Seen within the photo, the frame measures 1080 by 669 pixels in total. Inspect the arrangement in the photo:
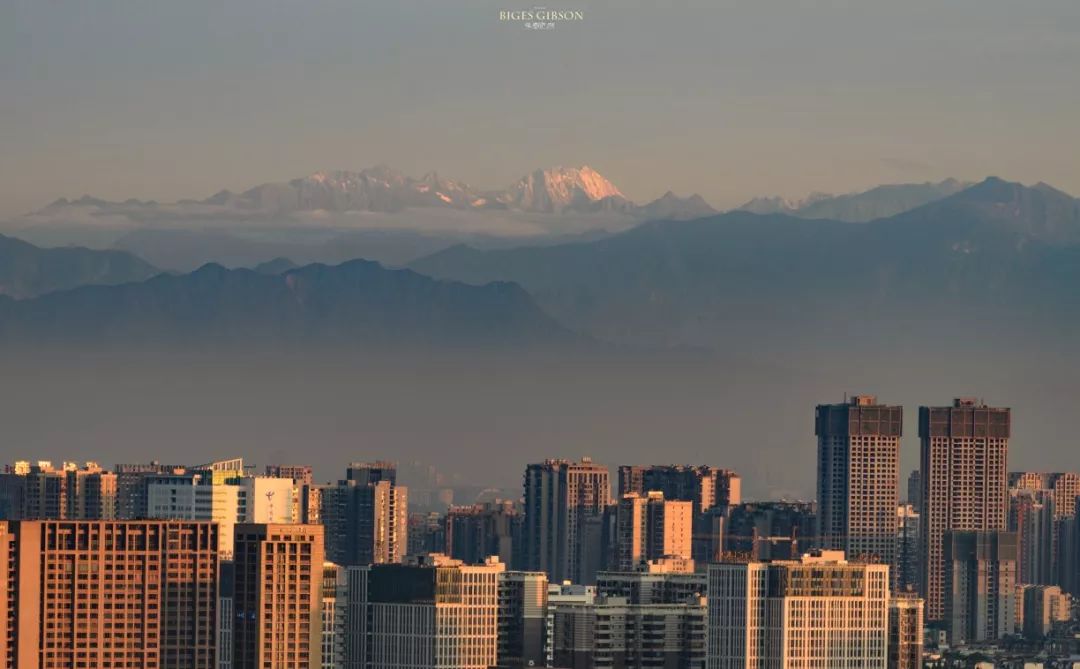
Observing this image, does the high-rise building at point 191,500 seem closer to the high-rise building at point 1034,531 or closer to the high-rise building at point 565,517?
the high-rise building at point 565,517

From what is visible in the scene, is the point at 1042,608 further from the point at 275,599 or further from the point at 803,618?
the point at 275,599

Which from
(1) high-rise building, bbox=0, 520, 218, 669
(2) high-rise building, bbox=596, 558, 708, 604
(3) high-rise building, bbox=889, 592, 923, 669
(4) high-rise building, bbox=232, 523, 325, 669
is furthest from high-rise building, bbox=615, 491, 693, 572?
(1) high-rise building, bbox=0, 520, 218, 669

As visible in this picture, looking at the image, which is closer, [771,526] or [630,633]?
[630,633]

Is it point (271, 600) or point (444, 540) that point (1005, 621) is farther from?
point (271, 600)

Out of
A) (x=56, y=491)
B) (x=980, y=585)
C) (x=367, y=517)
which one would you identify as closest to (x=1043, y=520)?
(x=980, y=585)

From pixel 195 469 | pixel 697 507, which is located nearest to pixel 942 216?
pixel 697 507

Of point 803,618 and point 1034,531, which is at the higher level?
point 1034,531
